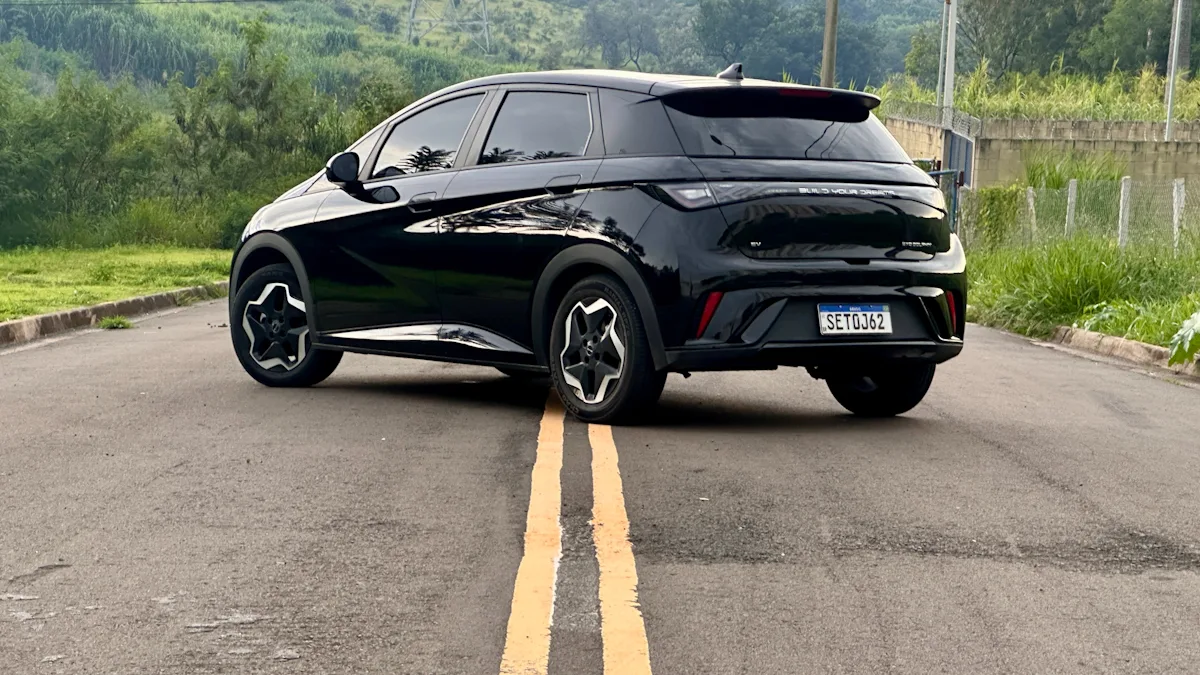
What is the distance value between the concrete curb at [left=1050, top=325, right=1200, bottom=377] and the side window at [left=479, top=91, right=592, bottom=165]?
6.39 meters

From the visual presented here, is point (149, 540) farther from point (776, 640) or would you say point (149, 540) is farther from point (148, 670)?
point (776, 640)

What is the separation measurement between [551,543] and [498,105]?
3.96m

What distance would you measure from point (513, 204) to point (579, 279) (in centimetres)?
55

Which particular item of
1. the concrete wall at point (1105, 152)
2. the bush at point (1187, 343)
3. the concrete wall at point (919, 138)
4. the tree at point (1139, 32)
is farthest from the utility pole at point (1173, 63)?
the tree at point (1139, 32)

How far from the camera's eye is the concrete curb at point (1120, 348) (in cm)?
1344

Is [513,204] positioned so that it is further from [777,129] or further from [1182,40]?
[1182,40]

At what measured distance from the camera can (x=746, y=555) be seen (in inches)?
219

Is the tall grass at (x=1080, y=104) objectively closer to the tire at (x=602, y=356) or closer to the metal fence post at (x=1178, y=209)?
the metal fence post at (x=1178, y=209)

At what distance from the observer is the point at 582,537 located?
576 centimetres

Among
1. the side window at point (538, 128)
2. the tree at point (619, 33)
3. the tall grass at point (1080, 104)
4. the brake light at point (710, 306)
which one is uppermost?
the side window at point (538, 128)

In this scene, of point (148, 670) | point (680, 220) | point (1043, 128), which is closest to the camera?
point (148, 670)

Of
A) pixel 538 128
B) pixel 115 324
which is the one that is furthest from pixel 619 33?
pixel 538 128

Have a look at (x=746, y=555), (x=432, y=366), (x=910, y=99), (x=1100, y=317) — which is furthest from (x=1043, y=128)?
(x=746, y=555)

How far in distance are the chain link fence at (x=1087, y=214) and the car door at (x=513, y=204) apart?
445 inches
